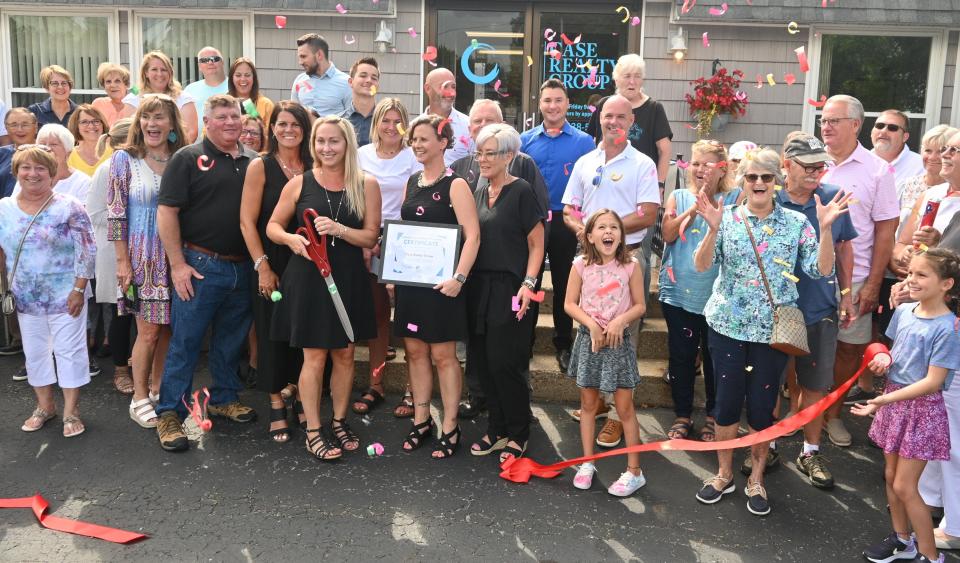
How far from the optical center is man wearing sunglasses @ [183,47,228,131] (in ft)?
21.5

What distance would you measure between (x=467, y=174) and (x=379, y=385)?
1.60m

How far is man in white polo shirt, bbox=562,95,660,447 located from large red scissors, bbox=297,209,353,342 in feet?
4.89

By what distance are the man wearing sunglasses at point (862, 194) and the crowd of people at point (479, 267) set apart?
0.01 m

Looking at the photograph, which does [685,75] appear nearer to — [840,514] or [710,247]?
[710,247]

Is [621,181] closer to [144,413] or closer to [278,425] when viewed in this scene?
[278,425]

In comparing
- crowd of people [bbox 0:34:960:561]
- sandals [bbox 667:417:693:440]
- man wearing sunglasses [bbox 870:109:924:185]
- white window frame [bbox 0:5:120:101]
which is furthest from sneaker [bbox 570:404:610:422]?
white window frame [bbox 0:5:120:101]

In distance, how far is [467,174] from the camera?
473cm

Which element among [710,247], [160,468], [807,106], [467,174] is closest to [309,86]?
[467,174]

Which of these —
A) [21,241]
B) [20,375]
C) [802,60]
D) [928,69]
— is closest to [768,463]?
[21,241]

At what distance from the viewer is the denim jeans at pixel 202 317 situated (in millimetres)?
4621

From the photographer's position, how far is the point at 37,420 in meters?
4.79

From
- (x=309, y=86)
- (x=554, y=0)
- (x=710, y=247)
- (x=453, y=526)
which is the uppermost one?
(x=554, y=0)

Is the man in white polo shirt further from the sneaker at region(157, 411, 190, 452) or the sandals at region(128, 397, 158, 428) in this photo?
the sandals at region(128, 397, 158, 428)

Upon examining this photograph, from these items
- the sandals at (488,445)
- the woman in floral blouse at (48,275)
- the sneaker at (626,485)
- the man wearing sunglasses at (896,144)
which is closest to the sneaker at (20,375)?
the woman in floral blouse at (48,275)
